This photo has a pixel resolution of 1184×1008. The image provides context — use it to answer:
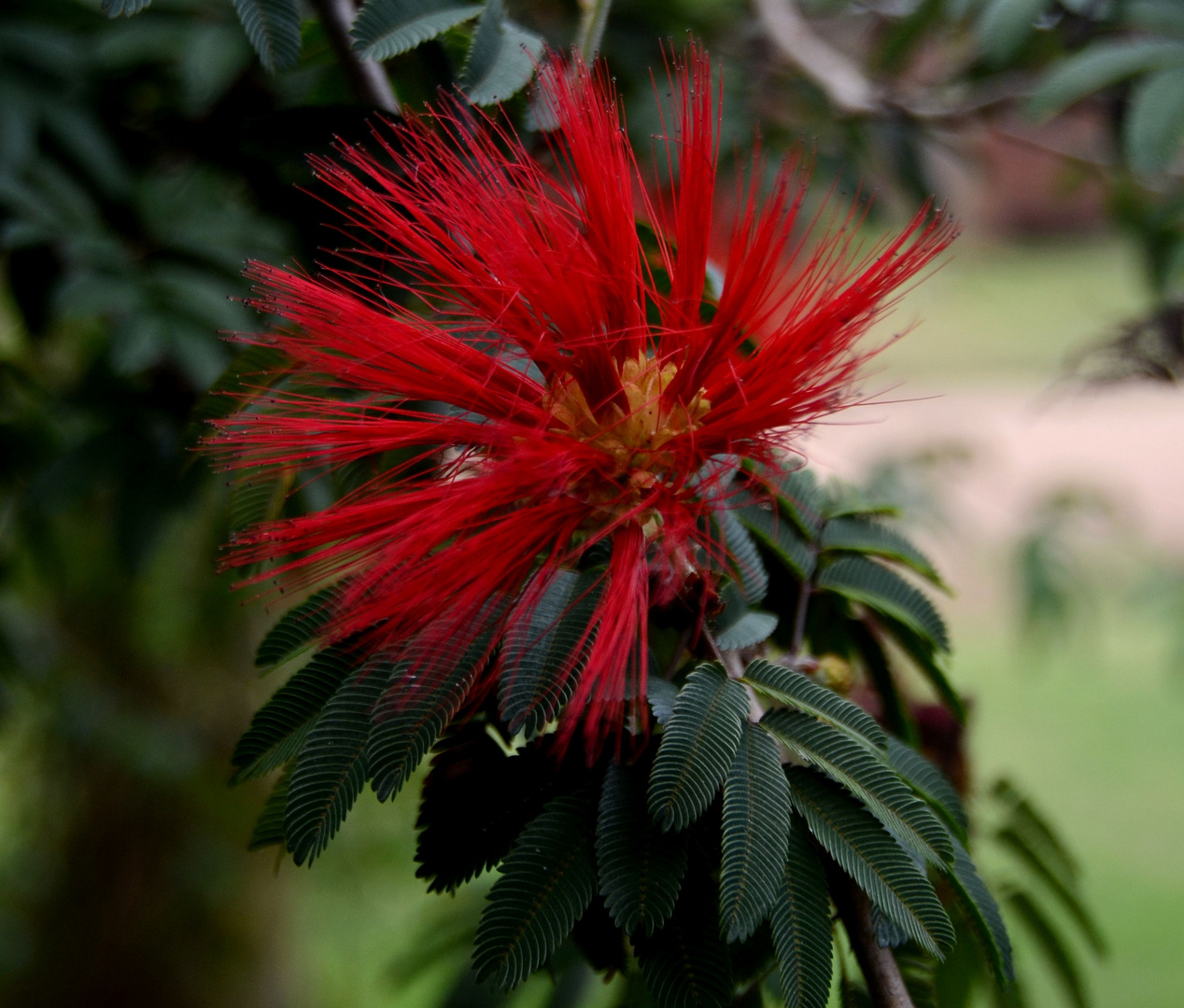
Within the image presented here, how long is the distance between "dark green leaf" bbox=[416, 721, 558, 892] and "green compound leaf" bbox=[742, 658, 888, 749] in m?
0.18

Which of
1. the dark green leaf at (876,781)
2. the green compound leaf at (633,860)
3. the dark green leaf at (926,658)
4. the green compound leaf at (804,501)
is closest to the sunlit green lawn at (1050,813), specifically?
the green compound leaf at (804,501)

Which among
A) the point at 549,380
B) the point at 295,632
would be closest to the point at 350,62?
the point at 549,380

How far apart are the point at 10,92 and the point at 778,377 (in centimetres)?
124

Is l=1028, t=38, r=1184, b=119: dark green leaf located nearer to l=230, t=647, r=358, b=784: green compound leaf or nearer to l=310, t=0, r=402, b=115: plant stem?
l=310, t=0, r=402, b=115: plant stem

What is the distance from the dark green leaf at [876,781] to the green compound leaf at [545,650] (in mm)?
172

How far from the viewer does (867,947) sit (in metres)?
0.78

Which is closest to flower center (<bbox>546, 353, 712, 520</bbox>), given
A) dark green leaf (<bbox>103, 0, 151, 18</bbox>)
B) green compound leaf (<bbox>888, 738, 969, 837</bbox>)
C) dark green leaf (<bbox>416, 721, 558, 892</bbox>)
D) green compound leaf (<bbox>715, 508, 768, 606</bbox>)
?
green compound leaf (<bbox>715, 508, 768, 606</bbox>)

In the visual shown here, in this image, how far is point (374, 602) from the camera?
780mm

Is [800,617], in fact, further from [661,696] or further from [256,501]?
[256,501]

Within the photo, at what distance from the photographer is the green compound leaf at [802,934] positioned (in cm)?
73

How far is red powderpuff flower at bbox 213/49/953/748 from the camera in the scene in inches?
30.4

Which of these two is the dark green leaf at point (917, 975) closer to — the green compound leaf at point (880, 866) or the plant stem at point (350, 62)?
the green compound leaf at point (880, 866)

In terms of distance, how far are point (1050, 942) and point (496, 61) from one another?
1168mm

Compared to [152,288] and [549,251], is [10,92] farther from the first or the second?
[549,251]
